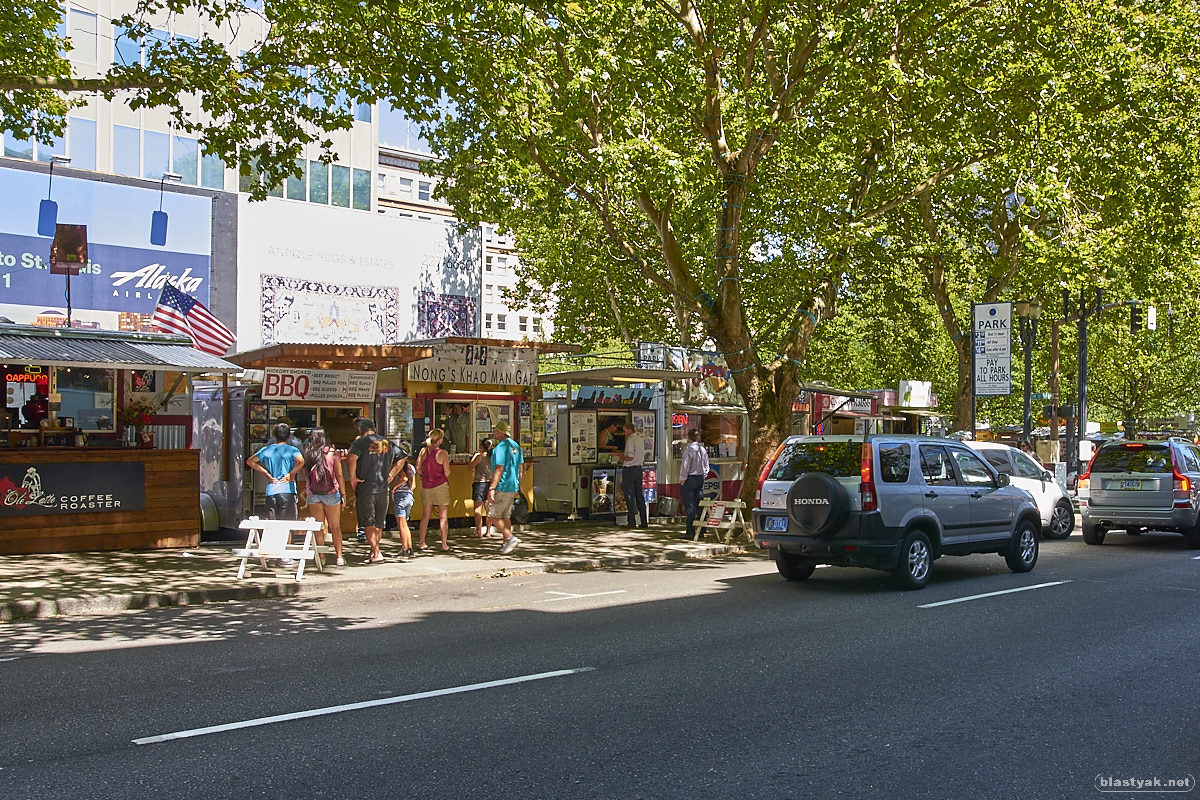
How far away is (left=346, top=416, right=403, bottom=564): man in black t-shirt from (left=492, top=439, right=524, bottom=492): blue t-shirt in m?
1.90

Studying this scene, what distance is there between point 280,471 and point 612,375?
7.47 meters

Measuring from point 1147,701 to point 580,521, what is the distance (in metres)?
14.1

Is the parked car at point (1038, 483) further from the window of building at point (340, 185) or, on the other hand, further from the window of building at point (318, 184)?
the window of building at point (340, 185)

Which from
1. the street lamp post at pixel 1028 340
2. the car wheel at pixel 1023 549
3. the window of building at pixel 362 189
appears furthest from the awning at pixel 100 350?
the street lamp post at pixel 1028 340

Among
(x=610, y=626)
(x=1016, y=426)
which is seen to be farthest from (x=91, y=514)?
(x=1016, y=426)

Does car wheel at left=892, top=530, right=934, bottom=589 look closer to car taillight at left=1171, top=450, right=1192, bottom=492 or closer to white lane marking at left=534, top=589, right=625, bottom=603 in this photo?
white lane marking at left=534, top=589, right=625, bottom=603

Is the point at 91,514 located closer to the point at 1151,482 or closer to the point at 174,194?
the point at 174,194

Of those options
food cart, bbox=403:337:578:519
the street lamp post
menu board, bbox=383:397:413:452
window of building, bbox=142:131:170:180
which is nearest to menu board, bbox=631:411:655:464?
food cart, bbox=403:337:578:519

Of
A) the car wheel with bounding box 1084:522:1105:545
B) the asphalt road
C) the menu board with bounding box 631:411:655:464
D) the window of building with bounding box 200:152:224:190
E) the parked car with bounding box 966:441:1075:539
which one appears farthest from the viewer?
the window of building with bounding box 200:152:224:190

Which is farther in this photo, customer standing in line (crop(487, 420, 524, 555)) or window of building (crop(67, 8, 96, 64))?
window of building (crop(67, 8, 96, 64))

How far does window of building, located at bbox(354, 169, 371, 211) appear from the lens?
102ft

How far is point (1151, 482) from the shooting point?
54.4 ft

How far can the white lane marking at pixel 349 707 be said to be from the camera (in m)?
5.79

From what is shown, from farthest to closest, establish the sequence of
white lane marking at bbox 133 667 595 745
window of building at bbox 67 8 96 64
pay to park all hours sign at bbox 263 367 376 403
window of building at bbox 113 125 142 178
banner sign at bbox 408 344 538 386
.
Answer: window of building at bbox 113 125 142 178, window of building at bbox 67 8 96 64, banner sign at bbox 408 344 538 386, pay to park all hours sign at bbox 263 367 376 403, white lane marking at bbox 133 667 595 745
